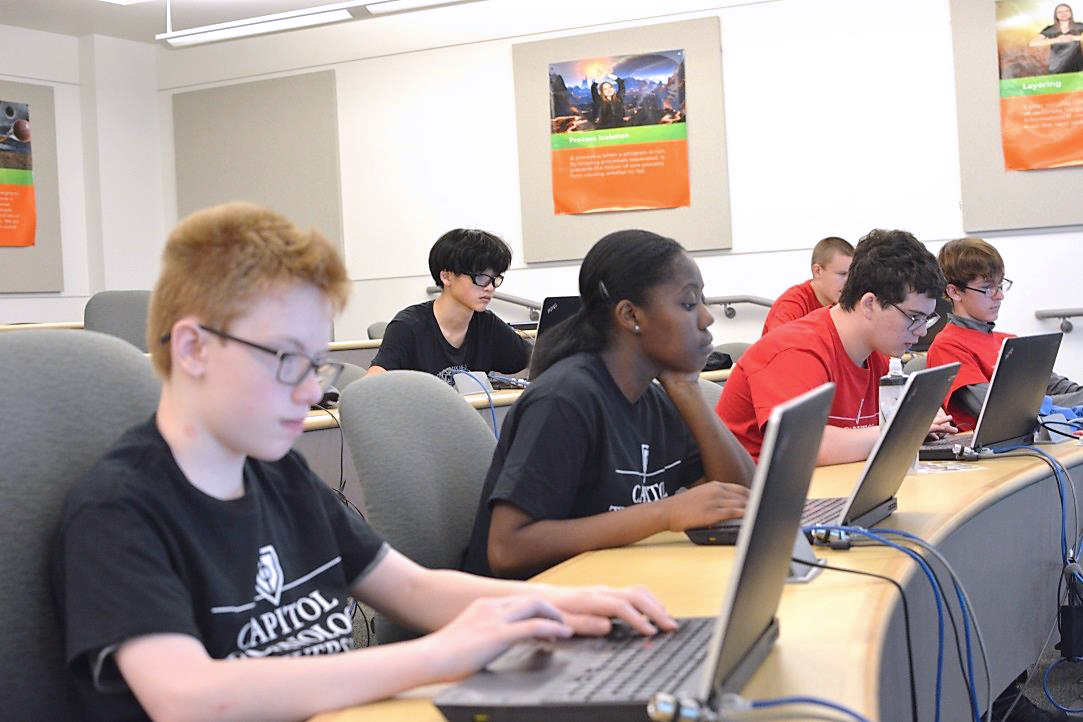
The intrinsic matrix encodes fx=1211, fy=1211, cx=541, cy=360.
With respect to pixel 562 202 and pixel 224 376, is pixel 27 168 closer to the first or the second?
pixel 562 202

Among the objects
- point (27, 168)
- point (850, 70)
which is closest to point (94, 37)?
point (27, 168)

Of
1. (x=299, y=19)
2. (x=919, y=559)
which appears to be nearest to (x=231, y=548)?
(x=919, y=559)

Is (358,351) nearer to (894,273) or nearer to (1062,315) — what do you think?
(894,273)

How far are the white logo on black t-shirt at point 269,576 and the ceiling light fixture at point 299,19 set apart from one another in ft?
16.2

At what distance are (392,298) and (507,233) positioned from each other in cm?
81

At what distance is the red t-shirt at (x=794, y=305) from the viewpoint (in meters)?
4.79

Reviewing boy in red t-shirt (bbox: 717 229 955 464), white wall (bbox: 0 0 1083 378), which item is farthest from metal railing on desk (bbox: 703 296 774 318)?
boy in red t-shirt (bbox: 717 229 955 464)

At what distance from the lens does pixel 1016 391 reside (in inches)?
105

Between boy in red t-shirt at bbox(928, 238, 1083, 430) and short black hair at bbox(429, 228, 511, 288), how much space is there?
4.63ft

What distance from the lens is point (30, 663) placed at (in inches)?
43.9

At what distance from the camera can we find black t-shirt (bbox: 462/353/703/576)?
1.75m

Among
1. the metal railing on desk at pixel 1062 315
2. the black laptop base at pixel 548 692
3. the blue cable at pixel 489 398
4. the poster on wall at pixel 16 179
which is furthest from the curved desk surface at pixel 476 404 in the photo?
the poster on wall at pixel 16 179

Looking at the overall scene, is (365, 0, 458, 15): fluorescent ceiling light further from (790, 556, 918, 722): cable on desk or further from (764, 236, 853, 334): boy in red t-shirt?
A: (790, 556, 918, 722): cable on desk

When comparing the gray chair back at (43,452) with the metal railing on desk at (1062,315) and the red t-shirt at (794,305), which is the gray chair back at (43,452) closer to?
the red t-shirt at (794,305)
